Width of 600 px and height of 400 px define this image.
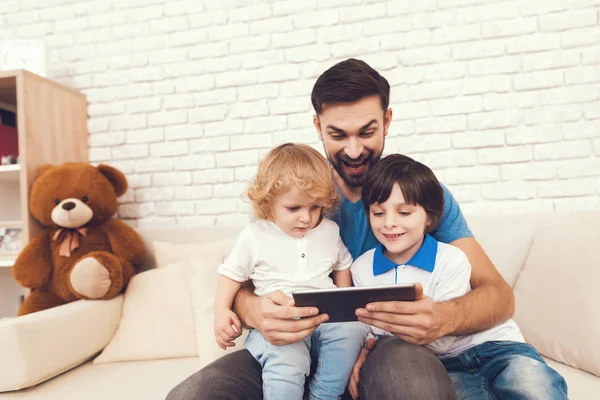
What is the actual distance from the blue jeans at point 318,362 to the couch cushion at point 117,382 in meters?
0.46

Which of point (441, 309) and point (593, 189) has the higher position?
point (593, 189)

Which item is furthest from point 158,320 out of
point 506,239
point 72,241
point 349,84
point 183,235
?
point 506,239

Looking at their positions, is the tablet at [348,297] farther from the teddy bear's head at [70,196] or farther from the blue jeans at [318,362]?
the teddy bear's head at [70,196]

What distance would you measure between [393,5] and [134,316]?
1.83 metres

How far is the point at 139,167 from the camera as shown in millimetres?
2369

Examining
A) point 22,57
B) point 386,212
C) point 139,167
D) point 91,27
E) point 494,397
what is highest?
point 91,27

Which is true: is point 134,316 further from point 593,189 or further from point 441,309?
point 593,189

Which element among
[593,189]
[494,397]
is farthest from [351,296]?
[593,189]

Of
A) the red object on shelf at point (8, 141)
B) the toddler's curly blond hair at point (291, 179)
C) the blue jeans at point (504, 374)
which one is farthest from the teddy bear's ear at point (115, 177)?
the blue jeans at point (504, 374)

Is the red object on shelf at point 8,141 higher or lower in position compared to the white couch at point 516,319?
higher

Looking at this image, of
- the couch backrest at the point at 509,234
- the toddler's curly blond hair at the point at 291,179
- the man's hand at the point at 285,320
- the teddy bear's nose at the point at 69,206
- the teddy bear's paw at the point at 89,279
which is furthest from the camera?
the teddy bear's nose at the point at 69,206

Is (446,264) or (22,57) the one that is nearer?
(446,264)

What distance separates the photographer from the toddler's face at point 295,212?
4.12 feet

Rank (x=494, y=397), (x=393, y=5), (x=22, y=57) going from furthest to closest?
1. (x=22, y=57)
2. (x=393, y=5)
3. (x=494, y=397)
